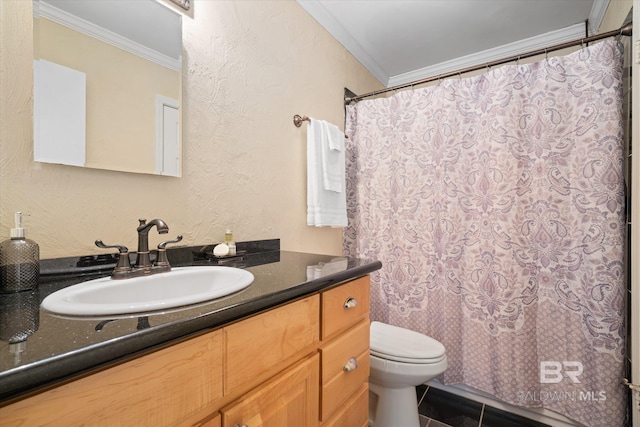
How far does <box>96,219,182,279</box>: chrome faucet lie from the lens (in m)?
0.81

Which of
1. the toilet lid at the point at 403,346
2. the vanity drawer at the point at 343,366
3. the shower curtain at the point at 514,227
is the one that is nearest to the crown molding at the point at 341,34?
the shower curtain at the point at 514,227

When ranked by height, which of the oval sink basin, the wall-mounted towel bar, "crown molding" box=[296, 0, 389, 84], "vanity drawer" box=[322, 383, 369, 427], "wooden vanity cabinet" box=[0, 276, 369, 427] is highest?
"crown molding" box=[296, 0, 389, 84]

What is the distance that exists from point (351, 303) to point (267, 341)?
38 cm

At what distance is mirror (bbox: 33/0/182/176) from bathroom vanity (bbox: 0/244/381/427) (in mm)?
558

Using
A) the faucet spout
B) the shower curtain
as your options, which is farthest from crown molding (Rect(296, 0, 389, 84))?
the faucet spout

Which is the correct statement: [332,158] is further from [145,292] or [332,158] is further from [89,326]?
[89,326]

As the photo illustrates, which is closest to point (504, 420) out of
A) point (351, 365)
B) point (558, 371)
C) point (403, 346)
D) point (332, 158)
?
point (558, 371)

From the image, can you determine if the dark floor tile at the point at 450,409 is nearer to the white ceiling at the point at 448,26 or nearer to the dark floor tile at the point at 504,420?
the dark floor tile at the point at 504,420

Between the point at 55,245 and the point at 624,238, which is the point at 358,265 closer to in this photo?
the point at 55,245

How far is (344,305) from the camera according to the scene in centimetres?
94

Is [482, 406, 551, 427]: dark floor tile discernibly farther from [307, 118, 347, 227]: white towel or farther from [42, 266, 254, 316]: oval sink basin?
[42, 266, 254, 316]: oval sink basin

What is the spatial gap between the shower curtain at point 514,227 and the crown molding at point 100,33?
134 cm

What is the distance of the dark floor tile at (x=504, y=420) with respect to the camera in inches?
60.0

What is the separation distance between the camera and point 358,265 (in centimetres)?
102
